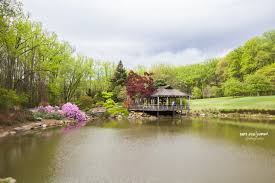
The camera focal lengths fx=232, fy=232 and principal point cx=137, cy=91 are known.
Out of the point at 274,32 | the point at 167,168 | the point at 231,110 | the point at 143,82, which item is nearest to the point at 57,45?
the point at 143,82

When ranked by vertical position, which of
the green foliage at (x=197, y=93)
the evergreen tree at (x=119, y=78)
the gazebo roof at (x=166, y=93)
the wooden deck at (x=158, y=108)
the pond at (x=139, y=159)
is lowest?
the pond at (x=139, y=159)

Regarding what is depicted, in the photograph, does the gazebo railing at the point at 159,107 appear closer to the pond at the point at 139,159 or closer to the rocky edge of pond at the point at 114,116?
the rocky edge of pond at the point at 114,116

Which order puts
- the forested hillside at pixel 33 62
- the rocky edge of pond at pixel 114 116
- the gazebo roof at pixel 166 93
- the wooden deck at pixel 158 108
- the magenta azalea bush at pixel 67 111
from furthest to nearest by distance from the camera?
the gazebo roof at pixel 166 93 < the wooden deck at pixel 158 108 < the rocky edge of pond at pixel 114 116 < the magenta azalea bush at pixel 67 111 < the forested hillside at pixel 33 62

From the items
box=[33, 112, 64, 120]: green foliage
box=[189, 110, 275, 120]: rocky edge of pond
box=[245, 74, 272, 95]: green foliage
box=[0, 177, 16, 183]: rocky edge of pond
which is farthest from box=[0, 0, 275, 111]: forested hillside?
box=[0, 177, 16, 183]: rocky edge of pond

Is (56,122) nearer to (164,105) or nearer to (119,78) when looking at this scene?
(164,105)

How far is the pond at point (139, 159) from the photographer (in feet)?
26.4

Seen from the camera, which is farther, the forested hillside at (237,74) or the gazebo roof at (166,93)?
the forested hillside at (237,74)

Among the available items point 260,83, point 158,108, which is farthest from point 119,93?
point 260,83

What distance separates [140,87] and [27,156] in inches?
855

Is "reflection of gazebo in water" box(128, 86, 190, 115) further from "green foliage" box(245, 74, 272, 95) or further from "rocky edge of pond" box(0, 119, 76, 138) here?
"green foliage" box(245, 74, 272, 95)

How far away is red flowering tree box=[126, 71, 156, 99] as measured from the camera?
31781 millimetres

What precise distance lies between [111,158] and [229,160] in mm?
5168

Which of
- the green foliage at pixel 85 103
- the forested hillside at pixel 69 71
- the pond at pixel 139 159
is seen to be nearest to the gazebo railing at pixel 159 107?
the forested hillside at pixel 69 71

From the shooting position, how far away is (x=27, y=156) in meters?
10.9
